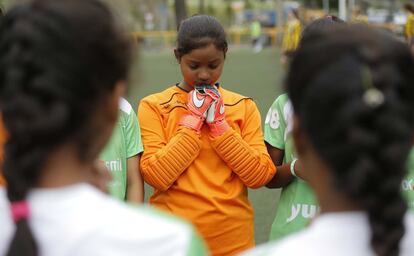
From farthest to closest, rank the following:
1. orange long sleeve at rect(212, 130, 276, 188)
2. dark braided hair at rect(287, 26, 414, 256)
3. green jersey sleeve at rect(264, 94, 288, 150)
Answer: green jersey sleeve at rect(264, 94, 288, 150) → orange long sleeve at rect(212, 130, 276, 188) → dark braided hair at rect(287, 26, 414, 256)

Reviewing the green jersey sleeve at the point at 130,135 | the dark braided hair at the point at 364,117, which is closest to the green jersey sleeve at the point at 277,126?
the green jersey sleeve at the point at 130,135

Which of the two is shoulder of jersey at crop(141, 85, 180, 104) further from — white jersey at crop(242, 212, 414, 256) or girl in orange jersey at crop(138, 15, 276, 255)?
white jersey at crop(242, 212, 414, 256)

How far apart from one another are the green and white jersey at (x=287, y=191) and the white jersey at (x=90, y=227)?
149cm

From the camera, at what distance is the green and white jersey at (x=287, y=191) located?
2.91 m

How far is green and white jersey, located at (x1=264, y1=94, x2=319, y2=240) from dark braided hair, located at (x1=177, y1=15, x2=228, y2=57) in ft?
1.18

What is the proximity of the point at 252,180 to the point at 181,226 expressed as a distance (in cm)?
149

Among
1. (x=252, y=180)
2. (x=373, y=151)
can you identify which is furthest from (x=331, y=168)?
(x=252, y=180)

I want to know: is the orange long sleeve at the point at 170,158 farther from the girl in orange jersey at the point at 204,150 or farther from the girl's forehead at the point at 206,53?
the girl's forehead at the point at 206,53

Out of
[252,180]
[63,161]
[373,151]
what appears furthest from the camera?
[252,180]

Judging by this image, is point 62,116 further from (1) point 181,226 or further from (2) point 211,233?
(2) point 211,233

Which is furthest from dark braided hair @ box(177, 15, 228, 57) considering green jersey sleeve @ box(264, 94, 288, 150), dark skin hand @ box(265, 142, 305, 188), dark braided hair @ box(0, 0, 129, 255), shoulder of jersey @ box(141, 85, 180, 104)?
dark braided hair @ box(0, 0, 129, 255)

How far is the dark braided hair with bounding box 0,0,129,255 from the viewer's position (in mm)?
1363

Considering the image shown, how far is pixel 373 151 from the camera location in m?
1.34

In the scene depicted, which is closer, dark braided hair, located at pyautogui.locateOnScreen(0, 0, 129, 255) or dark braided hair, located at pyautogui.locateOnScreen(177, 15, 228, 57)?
dark braided hair, located at pyautogui.locateOnScreen(0, 0, 129, 255)
